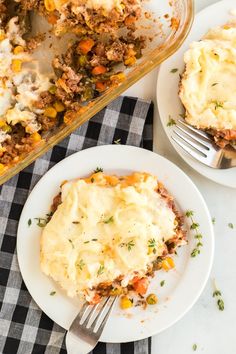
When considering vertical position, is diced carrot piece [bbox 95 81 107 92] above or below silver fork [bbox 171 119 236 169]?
above

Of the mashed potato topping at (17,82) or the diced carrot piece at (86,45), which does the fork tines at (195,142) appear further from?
the mashed potato topping at (17,82)

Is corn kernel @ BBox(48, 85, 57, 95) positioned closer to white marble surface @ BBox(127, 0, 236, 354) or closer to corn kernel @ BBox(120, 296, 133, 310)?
white marble surface @ BBox(127, 0, 236, 354)

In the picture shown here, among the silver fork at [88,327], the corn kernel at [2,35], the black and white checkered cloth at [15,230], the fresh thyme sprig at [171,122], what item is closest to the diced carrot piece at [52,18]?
the corn kernel at [2,35]

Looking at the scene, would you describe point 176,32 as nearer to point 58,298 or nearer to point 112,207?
point 112,207

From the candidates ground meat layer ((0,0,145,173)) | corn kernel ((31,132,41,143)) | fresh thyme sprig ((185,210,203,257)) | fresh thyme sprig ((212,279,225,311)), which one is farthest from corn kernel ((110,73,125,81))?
fresh thyme sprig ((212,279,225,311))

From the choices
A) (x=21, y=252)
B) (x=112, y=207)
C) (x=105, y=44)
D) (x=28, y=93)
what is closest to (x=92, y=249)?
(x=112, y=207)
